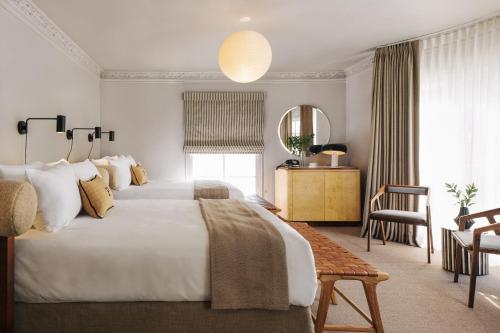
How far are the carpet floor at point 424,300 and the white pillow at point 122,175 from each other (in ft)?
8.68

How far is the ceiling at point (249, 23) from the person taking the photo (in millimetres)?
3383

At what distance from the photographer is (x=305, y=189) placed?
17.8 feet

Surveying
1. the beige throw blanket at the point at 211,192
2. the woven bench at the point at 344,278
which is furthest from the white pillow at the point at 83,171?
the woven bench at the point at 344,278

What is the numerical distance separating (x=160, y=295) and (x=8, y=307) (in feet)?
2.33

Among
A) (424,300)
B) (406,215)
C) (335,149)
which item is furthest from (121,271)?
(335,149)

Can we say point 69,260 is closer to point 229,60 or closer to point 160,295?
point 160,295

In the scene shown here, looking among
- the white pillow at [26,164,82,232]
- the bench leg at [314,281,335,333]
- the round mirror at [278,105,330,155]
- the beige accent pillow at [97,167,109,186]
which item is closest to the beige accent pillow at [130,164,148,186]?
the beige accent pillow at [97,167,109,186]

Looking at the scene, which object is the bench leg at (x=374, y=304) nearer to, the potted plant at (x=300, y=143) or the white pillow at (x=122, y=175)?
the white pillow at (x=122, y=175)

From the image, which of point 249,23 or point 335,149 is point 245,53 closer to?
point 249,23

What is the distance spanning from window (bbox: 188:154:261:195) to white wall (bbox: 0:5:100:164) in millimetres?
1970

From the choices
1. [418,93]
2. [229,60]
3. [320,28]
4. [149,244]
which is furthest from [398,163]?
[149,244]

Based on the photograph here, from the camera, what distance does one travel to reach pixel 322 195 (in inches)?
214

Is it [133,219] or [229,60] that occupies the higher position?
[229,60]

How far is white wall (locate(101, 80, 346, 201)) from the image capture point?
594 cm
